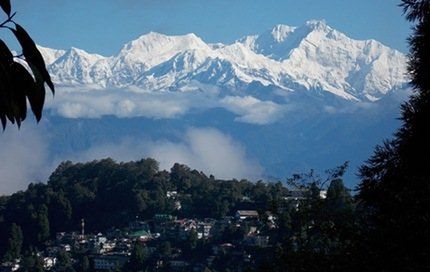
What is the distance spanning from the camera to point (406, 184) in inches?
203

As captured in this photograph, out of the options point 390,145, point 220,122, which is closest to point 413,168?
point 390,145

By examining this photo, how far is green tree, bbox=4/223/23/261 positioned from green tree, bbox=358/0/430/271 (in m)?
35.7

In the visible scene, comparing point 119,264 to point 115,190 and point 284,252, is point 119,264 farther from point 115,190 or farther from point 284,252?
point 284,252

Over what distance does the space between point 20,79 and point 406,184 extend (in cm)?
341

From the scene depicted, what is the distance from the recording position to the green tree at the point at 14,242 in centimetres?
4008

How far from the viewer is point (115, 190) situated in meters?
46.8

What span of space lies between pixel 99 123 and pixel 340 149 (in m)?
58.6

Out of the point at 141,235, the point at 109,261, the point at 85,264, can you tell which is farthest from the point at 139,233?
the point at 109,261

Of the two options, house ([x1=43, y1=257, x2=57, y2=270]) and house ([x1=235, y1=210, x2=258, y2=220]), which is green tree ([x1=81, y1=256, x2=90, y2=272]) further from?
house ([x1=235, y1=210, x2=258, y2=220])

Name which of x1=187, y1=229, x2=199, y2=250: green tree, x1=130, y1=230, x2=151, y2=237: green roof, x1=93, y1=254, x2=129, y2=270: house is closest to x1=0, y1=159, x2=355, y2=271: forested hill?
x1=187, y1=229, x2=199, y2=250: green tree

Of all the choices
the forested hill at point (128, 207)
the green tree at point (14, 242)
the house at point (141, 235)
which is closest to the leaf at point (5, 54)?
the forested hill at point (128, 207)

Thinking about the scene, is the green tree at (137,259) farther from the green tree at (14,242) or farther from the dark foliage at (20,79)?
the dark foliage at (20,79)

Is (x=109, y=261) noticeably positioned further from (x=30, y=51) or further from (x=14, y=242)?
(x=30, y=51)

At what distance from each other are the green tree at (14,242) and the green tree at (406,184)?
Answer: 117 feet
